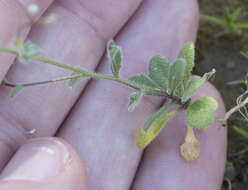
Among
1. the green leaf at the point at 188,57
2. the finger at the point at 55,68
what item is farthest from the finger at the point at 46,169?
the green leaf at the point at 188,57

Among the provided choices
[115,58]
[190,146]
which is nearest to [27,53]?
[115,58]

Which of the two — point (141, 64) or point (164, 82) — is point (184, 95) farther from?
point (141, 64)

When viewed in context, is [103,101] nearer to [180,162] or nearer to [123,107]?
[123,107]

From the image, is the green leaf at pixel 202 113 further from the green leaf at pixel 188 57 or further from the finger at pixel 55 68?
the finger at pixel 55 68

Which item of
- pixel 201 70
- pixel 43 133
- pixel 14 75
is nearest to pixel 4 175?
pixel 43 133

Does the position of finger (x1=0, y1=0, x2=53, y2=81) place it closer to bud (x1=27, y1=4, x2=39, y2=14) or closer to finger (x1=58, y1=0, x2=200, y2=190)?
bud (x1=27, y1=4, x2=39, y2=14)

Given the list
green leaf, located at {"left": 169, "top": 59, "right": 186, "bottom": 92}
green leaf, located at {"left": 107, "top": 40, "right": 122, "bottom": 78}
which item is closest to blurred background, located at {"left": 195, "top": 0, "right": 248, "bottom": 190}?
green leaf, located at {"left": 169, "top": 59, "right": 186, "bottom": 92}
